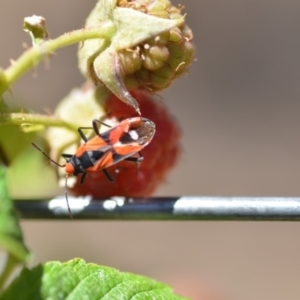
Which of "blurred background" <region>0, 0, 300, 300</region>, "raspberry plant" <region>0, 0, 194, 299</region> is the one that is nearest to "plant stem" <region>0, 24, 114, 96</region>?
"raspberry plant" <region>0, 0, 194, 299</region>

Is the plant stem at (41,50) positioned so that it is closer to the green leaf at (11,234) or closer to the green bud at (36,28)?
the green bud at (36,28)

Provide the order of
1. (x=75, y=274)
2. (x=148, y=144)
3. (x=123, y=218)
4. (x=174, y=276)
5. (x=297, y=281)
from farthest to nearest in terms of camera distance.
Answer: (x=297, y=281) → (x=174, y=276) → (x=148, y=144) → (x=123, y=218) → (x=75, y=274)

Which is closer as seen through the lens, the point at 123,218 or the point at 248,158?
the point at 123,218

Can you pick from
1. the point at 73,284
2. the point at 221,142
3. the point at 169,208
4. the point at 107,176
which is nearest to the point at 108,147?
the point at 107,176

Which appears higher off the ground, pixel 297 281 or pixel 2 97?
pixel 2 97

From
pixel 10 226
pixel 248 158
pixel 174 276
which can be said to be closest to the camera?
pixel 10 226

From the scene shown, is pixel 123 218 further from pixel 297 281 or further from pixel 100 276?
pixel 297 281

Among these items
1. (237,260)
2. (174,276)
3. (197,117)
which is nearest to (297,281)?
(237,260)
